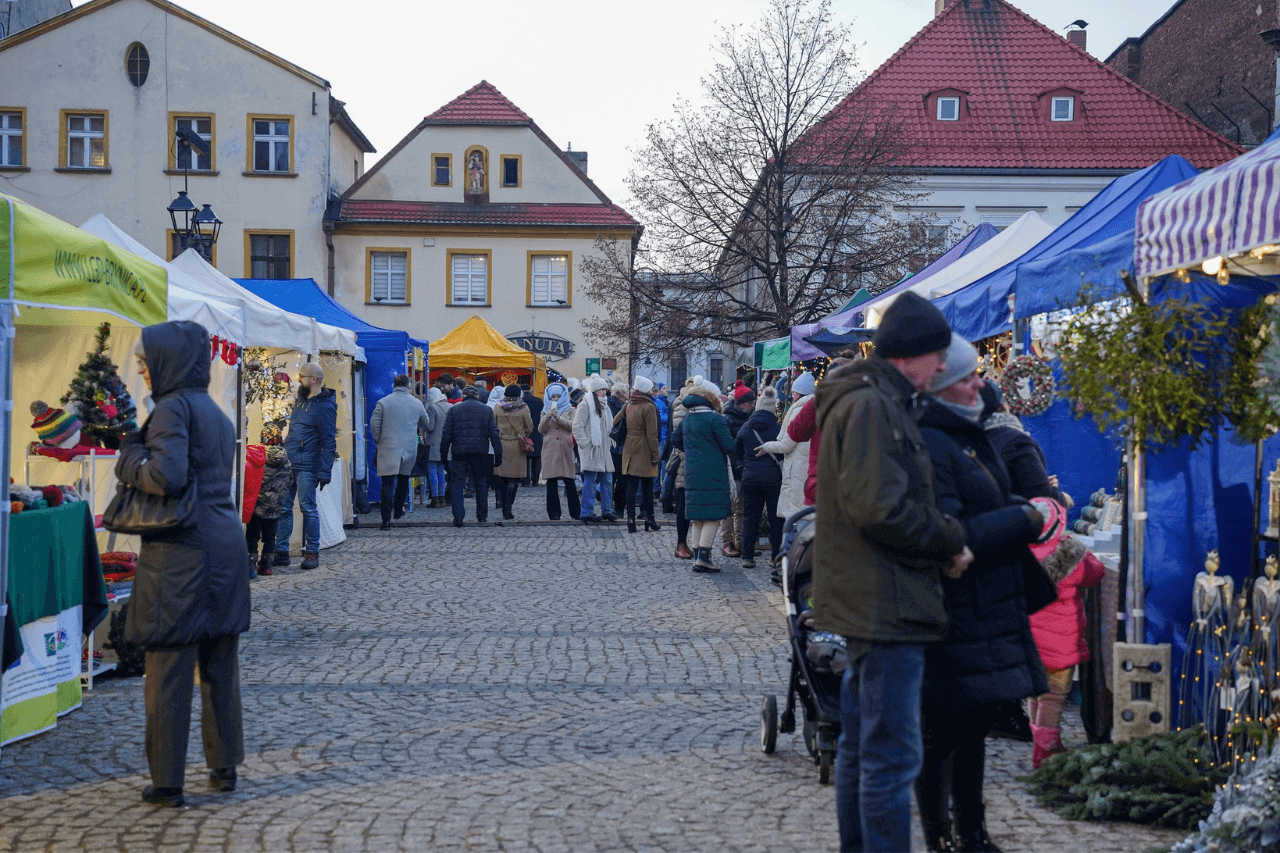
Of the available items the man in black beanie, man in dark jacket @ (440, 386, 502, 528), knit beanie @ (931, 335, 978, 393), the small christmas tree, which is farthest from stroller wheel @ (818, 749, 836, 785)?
man in dark jacket @ (440, 386, 502, 528)

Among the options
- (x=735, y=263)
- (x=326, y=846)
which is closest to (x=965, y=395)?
(x=326, y=846)

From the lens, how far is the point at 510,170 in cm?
3912

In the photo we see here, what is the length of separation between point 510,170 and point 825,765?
3550 cm

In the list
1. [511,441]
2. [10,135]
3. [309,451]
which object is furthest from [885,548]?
[10,135]

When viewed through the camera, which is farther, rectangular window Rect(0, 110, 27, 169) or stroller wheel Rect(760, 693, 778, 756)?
rectangular window Rect(0, 110, 27, 169)

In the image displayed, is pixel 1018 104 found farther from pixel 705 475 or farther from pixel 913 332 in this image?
pixel 913 332

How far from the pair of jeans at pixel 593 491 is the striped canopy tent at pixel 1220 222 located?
11834mm

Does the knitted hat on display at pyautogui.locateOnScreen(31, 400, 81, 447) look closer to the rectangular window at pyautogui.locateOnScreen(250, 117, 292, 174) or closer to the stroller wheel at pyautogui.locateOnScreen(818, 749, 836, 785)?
the stroller wheel at pyautogui.locateOnScreen(818, 749, 836, 785)

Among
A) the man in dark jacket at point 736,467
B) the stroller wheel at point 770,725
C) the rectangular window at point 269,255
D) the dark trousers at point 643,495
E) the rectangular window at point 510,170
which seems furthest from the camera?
the rectangular window at point 510,170

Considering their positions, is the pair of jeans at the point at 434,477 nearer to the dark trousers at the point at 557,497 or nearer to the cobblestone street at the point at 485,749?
the dark trousers at the point at 557,497

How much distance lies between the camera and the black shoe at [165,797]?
4.91 metres

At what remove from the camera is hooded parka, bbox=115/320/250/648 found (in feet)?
15.9

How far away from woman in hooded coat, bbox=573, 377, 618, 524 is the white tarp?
16.1ft

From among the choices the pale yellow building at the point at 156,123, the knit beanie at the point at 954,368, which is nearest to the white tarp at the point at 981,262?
the knit beanie at the point at 954,368
